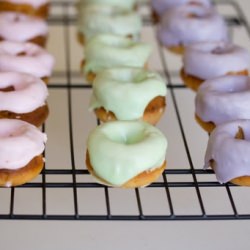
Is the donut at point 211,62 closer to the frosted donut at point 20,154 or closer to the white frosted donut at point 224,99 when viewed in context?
the white frosted donut at point 224,99

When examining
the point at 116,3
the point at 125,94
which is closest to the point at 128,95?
the point at 125,94

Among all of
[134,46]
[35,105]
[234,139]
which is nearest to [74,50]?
[134,46]

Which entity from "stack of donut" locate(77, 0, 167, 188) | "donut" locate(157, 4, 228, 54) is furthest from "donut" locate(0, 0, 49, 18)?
"donut" locate(157, 4, 228, 54)

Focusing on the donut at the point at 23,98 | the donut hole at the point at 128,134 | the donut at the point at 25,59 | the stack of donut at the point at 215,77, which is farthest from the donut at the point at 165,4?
the donut hole at the point at 128,134

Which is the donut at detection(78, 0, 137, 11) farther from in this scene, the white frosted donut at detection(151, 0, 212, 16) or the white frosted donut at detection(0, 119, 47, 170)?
the white frosted donut at detection(0, 119, 47, 170)

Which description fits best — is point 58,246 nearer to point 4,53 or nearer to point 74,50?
point 4,53

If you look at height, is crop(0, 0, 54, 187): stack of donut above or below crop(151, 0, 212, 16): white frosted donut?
above
